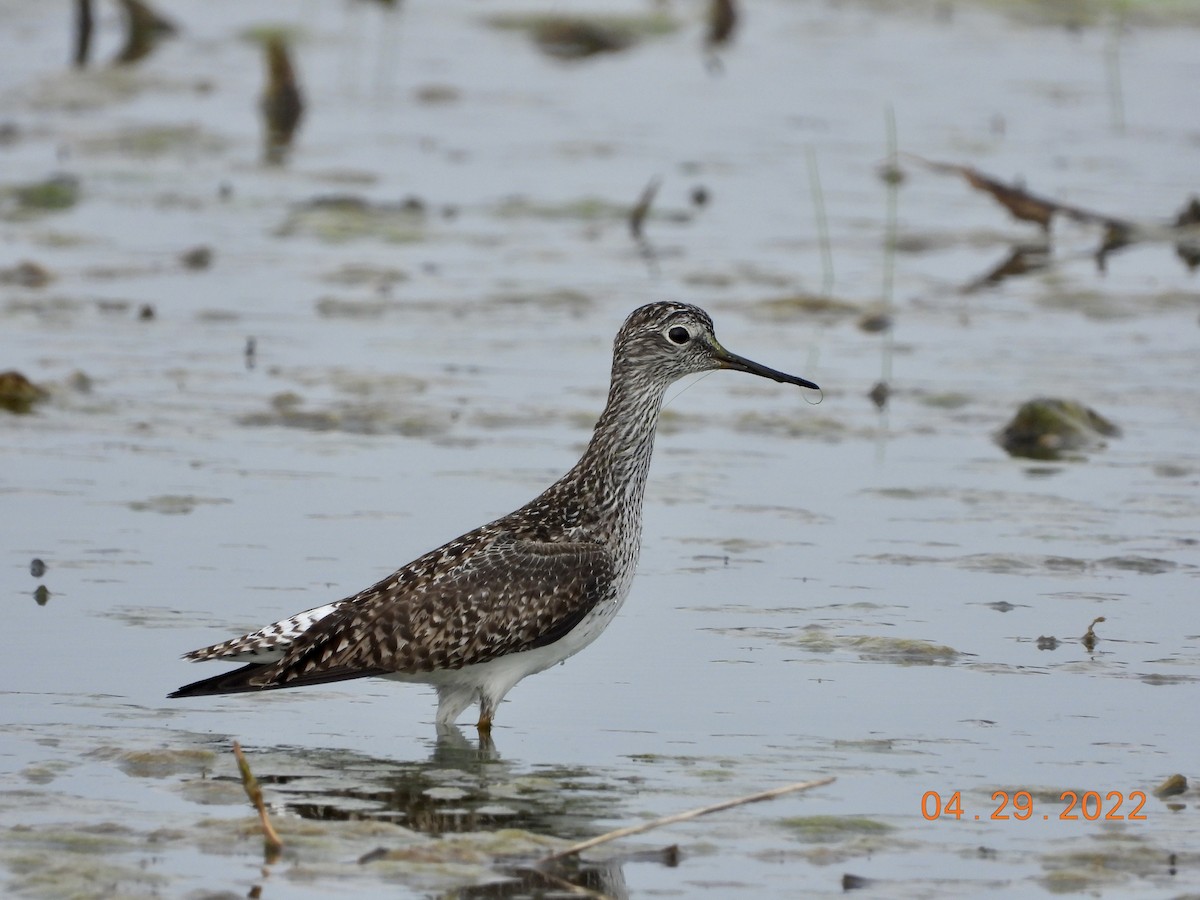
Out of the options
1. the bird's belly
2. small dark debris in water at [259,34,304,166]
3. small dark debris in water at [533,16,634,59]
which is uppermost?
small dark debris in water at [533,16,634,59]

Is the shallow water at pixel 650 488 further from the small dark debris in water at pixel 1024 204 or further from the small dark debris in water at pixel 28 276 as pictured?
the small dark debris in water at pixel 1024 204

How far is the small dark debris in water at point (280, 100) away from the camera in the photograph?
70.7 ft

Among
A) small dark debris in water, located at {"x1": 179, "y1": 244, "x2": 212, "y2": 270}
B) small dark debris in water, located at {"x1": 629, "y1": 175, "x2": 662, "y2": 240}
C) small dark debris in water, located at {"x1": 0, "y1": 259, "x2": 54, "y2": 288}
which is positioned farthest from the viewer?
small dark debris in water, located at {"x1": 629, "y1": 175, "x2": 662, "y2": 240}

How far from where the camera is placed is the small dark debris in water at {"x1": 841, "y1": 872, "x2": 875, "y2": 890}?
6.78 m

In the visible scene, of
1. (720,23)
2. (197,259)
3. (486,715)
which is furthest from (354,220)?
(720,23)

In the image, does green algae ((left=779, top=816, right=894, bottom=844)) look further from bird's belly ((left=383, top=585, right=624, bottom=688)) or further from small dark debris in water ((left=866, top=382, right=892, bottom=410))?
small dark debris in water ((left=866, top=382, right=892, bottom=410))

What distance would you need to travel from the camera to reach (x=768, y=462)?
1238cm

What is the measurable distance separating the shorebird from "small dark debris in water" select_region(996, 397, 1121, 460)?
4.02 metres

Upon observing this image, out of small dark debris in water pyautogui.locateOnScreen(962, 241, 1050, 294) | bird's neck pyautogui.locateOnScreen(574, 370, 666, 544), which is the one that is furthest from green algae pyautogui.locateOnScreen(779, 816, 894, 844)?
small dark debris in water pyautogui.locateOnScreen(962, 241, 1050, 294)

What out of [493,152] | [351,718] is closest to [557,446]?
[351,718]

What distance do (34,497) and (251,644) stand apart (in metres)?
3.40

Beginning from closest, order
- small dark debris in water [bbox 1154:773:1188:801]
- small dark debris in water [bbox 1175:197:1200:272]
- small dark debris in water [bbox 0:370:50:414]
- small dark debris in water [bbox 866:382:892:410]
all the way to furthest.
Result: small dark debris in water [bbox 1154:773:1188:801] → small dark debris in water [bbox 0:370:50:414] → small dark debris in water [bbox 866:382:892:410] → small dark debris in water [bbox 1175:197:1200:272]

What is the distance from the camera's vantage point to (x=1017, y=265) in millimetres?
17297

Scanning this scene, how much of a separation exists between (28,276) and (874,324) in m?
6.04
